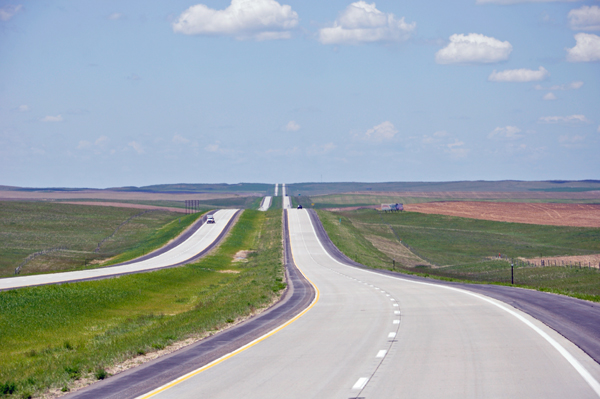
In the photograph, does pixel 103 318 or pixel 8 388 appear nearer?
pixel 8 388

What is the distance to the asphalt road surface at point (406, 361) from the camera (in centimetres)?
1143

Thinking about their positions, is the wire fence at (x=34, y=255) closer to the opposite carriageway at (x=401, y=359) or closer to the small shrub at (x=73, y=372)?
the opposite carriageway at (x=401, y=359)

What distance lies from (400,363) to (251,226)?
105693 mm

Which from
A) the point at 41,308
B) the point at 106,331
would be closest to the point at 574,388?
the point at 106,331

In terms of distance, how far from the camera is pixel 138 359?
647 inches

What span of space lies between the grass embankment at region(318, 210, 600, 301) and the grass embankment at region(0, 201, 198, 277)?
Answer: 32.1m

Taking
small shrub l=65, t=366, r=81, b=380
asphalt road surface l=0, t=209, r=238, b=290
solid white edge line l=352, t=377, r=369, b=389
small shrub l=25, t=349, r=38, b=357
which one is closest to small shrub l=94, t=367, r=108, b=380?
small shrub l=65, t=366, r=81, b=380

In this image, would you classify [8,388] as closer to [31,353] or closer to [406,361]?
[406,361]

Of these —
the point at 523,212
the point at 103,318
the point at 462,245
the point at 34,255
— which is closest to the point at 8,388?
the point at 103,318

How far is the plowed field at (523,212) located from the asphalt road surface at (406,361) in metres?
106

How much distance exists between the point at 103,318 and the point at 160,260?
126ft

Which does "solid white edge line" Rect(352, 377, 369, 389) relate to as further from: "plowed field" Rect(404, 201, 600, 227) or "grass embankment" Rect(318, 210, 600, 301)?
"plowed field" Rect(404, 201, 600, 227)

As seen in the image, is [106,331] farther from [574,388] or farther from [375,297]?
[574,388]

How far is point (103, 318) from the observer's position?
34.6 meters
